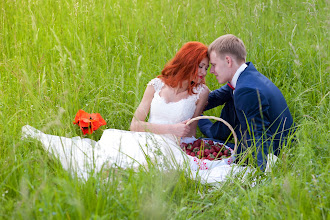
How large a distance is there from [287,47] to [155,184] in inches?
124

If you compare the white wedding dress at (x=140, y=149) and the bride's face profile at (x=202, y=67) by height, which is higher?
the bride's face profile at (x=202, y=67)

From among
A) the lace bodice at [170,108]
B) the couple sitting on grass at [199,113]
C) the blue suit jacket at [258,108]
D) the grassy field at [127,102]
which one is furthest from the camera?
the lace bodice at [170,108]

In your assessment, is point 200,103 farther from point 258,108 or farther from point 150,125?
point 258,108

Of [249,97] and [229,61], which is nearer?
[249,97]

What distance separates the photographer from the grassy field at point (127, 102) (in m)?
2.12

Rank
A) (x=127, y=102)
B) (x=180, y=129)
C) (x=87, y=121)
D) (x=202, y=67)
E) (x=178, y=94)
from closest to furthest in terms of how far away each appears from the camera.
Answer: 1. (x=87, y=121)
2. (x=180, y=129)
3. (x=202, y=67)
4. (x=178, y=94)
5. (x=127, y=102)

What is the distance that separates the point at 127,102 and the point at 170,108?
551mm

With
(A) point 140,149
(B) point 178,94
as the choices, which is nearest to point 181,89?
(B) point 178,94

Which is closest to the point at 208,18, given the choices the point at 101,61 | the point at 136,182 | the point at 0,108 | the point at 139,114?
the point at 101,61

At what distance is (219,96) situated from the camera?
387cm

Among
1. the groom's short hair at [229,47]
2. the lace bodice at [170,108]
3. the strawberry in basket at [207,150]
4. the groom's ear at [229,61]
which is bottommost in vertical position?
the strawberry in basket at [207,150]

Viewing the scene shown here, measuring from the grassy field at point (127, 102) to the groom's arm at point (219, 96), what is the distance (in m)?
0.41

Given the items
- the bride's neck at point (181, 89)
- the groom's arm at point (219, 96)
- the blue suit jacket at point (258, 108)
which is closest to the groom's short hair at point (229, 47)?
the blue suit jacket at point (258, 108)

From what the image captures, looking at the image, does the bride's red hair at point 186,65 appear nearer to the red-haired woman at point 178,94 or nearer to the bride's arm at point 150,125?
the red-haired woman at point 178,94
